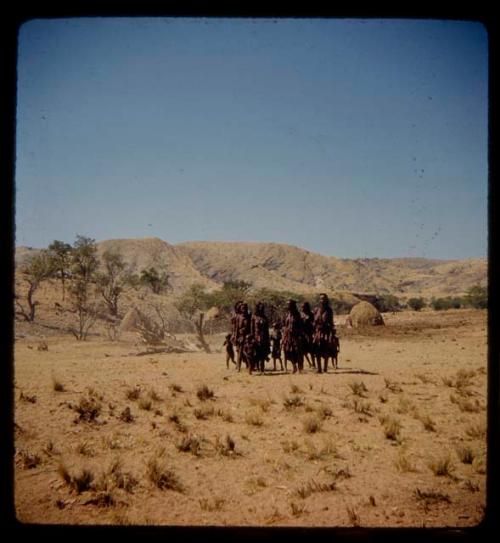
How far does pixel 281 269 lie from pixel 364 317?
242 ft

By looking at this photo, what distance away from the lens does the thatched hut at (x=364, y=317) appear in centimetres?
3591

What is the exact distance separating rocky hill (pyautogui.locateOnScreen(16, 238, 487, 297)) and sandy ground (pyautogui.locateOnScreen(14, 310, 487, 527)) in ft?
240

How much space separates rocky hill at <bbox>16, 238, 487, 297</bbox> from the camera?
308 ft

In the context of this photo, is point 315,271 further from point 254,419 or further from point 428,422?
point 254,419

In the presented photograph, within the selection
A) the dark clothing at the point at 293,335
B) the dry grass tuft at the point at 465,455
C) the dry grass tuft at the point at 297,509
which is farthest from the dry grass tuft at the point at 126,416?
the dark clothing at the point at 293,335

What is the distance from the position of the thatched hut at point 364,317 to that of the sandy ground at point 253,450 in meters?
21.0

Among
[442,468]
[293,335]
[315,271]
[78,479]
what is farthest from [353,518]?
[315,271]

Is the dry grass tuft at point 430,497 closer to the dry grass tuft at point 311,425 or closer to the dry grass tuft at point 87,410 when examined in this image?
the dry grass tuft at point 311,425

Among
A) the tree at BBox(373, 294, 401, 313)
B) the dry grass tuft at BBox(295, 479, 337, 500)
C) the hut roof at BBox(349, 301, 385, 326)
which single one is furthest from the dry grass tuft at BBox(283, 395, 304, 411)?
the tree at BBox(373, 294, 401, 313)

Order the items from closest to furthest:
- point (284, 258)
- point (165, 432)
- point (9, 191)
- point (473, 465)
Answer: point (9, 191), point (473, 465), point (165, 432), point (284, 258)

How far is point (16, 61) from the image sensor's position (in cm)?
329

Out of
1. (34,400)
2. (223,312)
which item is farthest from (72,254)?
(34,400)

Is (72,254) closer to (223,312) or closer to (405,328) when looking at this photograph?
(223,312)

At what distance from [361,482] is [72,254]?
40699 mm
